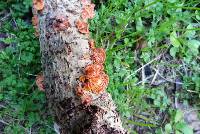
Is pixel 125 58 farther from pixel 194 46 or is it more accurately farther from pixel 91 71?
pixel 91 71

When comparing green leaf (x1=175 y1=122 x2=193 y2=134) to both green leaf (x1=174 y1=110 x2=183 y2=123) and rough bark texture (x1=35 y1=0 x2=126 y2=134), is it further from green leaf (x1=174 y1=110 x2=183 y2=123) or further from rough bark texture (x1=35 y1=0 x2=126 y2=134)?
rough bark texture (x1=35 y1=0 x2=126 y2=134)

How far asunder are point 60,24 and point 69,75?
1.30ft

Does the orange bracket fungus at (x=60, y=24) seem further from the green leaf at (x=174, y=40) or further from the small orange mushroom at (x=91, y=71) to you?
the green leaf at (x=174, y=40)

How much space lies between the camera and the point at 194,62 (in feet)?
10.4

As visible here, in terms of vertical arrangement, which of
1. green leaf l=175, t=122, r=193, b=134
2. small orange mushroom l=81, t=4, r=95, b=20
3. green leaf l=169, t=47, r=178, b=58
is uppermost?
small orange mushroom l=81, t=4, r=95, b=20

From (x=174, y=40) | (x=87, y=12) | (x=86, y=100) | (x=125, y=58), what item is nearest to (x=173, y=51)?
(x=174, y=40)

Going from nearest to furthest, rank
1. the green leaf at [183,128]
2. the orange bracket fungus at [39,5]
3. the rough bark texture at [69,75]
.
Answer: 1. the rough bark texture at [69,75]
2. the orange bracket fungus at [39,5]
3. the green leaf at [183,128]

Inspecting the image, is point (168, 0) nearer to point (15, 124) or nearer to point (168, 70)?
point (168, 70)

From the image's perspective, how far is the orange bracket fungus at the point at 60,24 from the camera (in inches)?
90.4

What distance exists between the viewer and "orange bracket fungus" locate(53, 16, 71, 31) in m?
2.30

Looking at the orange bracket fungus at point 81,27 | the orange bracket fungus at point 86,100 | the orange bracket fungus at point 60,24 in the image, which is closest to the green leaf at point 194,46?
the orange bracket fungus at point 81,27

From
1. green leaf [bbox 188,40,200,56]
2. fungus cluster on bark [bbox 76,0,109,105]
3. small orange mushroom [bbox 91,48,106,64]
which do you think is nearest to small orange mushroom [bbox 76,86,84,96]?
fungus cluster on bark [bbox 76,0,109,105]

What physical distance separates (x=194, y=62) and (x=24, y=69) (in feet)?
5.35

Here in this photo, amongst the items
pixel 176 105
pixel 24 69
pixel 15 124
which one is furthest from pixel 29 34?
pixel 176 105
